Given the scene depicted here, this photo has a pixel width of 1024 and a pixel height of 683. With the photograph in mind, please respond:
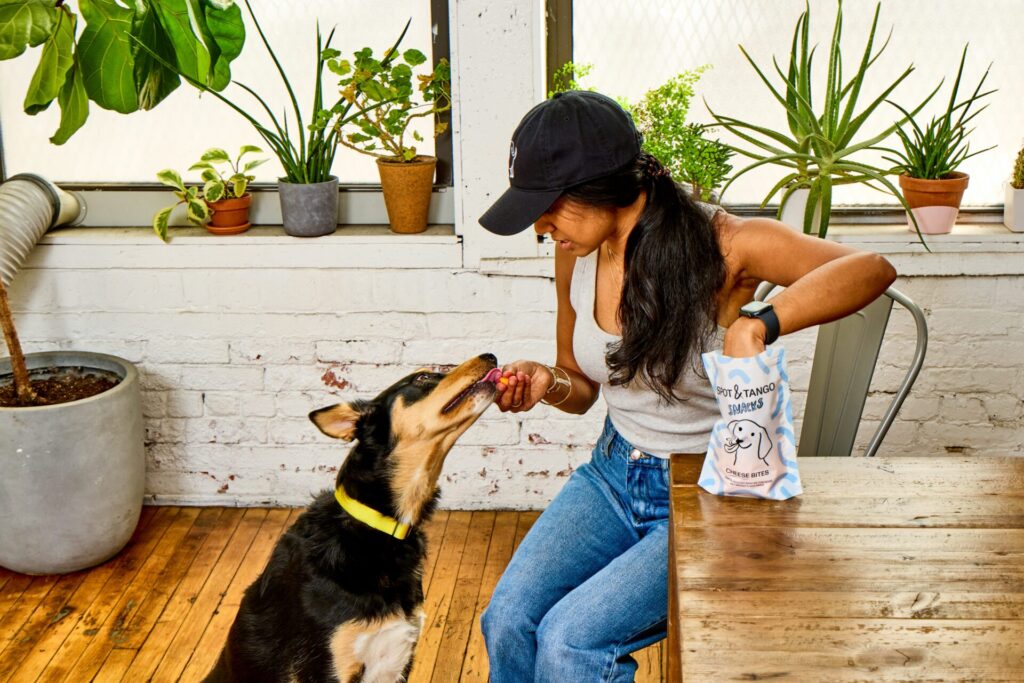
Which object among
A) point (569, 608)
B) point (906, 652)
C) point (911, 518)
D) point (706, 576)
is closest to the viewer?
point (906, 652)

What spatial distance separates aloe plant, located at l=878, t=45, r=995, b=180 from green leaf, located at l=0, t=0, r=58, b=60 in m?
2.09

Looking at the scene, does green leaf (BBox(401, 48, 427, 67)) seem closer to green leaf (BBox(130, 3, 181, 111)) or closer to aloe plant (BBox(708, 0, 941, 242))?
green leaf (BBox(130, 3, 181, 111))

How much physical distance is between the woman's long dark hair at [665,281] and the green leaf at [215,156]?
158 centimetres

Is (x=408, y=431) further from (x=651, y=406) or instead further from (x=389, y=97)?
(x=389, y=97)

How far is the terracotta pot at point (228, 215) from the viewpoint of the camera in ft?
9.55

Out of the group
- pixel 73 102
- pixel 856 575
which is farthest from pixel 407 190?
pixel 856 575

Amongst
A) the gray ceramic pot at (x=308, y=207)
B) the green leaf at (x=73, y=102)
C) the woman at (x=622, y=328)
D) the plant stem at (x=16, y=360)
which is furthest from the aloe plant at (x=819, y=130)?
the plant stem at (x=16, y=360)

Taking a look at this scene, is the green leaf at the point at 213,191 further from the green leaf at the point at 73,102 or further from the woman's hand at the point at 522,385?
the woman's hand at the point at 522,385

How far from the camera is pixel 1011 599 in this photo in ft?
4.12

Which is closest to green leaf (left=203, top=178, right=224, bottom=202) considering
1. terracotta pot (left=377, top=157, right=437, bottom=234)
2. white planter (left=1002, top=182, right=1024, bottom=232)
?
terracotta pot (left=377, top=157, right=437, bottom=234)

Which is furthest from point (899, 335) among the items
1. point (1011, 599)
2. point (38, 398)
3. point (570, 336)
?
point (38, 398)

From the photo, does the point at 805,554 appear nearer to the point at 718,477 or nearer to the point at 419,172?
the point at 718,477

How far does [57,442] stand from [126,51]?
98 cm

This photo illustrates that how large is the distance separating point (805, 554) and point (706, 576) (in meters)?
0.15
